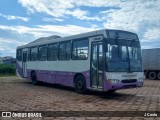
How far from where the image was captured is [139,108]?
32.8 feet

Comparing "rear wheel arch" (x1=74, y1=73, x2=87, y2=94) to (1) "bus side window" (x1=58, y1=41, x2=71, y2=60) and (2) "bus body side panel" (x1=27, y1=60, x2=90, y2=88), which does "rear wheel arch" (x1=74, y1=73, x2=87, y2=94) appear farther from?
(1) "bus side window" (x1=58, y1=41, x2=71, y2=60)

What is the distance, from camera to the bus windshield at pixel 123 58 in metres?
12.8

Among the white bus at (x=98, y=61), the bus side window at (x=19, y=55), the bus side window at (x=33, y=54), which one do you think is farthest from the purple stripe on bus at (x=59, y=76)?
the bus side window at (x=19, y=55)

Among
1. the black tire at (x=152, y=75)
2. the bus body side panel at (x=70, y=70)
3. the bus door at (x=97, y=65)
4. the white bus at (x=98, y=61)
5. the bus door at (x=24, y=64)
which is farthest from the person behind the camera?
the black tire at (x=152, y=75)

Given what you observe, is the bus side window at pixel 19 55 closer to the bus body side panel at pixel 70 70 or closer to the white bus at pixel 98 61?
the white bus at pixel 98 61

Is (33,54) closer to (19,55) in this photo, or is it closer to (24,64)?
(24,64)

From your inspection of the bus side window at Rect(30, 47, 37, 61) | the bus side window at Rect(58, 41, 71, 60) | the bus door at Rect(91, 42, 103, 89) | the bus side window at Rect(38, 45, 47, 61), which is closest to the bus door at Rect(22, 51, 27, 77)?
the bus side window at Rect(30, 47, 37, 61)

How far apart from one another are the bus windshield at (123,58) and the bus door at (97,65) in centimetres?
47

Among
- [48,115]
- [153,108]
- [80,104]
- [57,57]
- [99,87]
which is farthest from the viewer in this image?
[57,57]

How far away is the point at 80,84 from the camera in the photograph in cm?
1469

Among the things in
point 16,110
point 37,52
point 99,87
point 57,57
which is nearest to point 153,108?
point 99,87

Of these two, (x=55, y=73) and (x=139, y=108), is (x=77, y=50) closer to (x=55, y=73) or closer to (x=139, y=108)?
A: (x=55, y=73)

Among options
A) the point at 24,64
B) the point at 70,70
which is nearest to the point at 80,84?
the point at 70,70

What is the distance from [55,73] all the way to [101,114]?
8958mm
